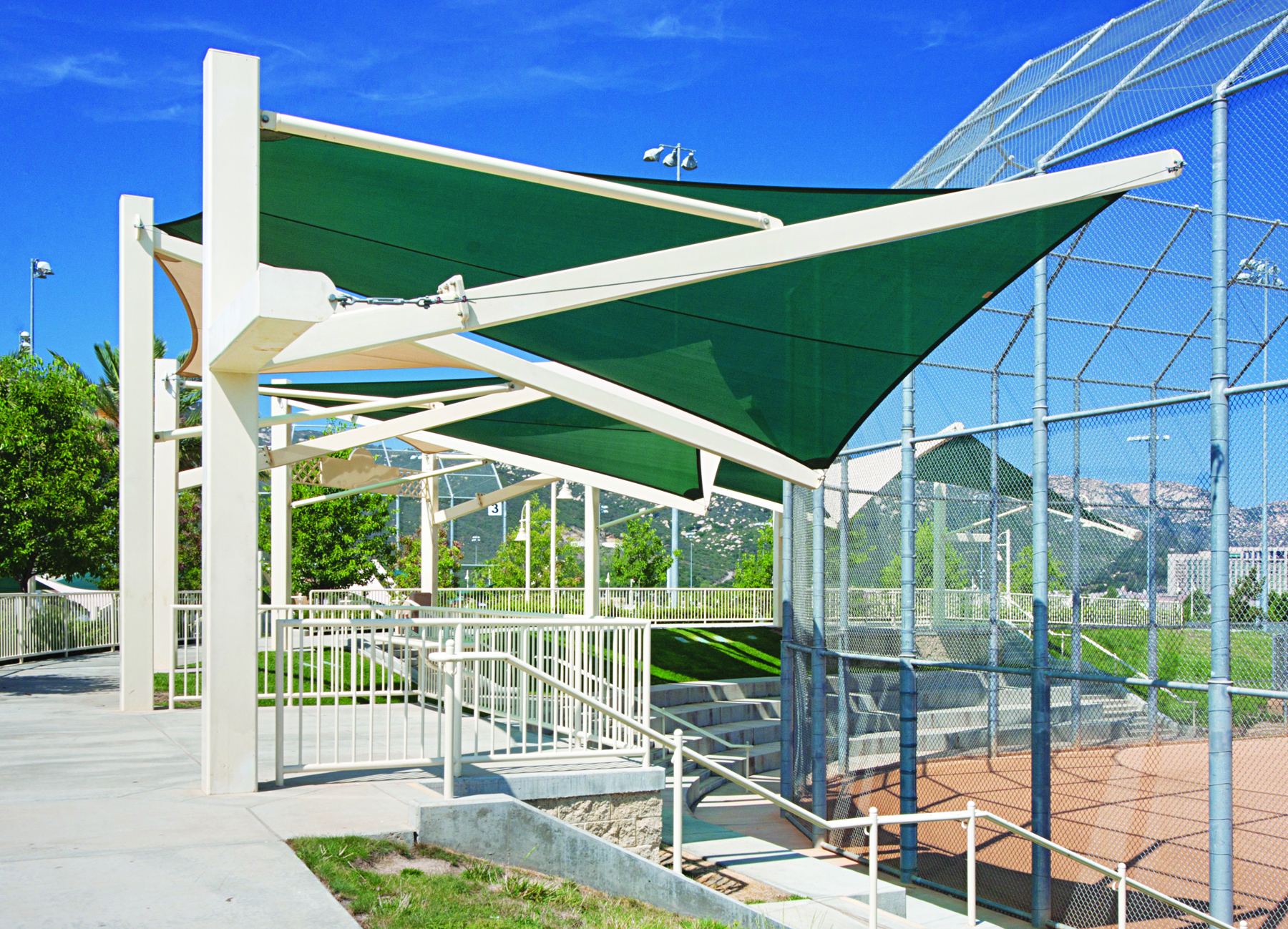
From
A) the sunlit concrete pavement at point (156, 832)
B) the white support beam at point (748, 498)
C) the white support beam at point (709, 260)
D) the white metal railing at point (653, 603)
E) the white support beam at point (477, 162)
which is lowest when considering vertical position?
the white metal railing at point (653, 603)

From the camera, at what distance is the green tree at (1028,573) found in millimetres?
10031

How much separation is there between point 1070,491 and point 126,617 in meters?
9.81

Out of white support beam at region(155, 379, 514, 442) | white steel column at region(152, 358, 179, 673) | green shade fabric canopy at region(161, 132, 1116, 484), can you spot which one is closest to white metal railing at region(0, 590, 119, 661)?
white steel column at region(152, 358, 179, 673)

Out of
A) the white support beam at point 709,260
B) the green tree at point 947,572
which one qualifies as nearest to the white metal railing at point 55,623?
the green tree at point 947,572

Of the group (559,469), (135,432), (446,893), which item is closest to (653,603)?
(559,469)

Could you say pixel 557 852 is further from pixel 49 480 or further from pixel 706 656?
pixel 706 656

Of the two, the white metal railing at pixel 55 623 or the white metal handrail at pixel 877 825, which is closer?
the white metal handrail at pixel 877 825

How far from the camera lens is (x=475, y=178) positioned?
731 centimetres

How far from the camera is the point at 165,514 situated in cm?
1383

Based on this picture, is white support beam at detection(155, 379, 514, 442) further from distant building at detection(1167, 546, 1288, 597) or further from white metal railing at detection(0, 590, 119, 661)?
white metal railing at detection(0, 590, 119, 661)

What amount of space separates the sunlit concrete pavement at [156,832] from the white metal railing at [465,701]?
1.64 feet

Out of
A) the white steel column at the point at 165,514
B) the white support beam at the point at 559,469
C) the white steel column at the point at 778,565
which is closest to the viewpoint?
the white steel column at the point at 165,514

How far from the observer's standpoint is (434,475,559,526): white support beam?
67.3 ft

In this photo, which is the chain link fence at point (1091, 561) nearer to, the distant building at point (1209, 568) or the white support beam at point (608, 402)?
the distant building at point (1209, 568)
